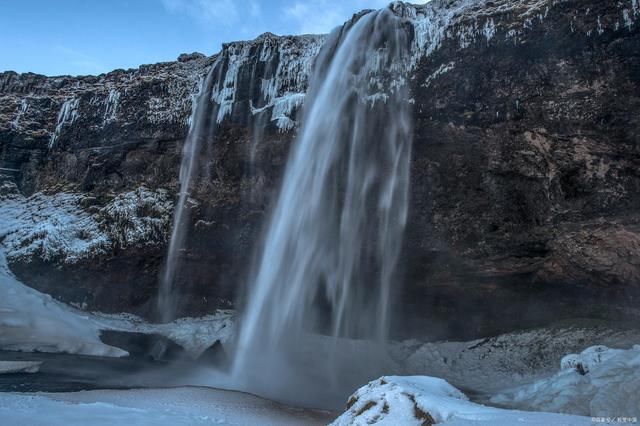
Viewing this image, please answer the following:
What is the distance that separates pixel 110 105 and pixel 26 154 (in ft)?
21.0

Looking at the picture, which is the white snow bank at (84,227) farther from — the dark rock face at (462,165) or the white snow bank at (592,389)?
the white snow bank at (592,389)

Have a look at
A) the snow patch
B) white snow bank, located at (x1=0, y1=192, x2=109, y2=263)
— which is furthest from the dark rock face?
white snow bank, located at (x1=0, y1=192, x2=109, y2=263)

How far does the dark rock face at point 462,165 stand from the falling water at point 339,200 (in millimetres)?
763

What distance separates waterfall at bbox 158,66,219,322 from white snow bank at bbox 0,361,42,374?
25.1 ft

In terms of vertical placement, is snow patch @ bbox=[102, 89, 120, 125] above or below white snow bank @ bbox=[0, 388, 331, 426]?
above

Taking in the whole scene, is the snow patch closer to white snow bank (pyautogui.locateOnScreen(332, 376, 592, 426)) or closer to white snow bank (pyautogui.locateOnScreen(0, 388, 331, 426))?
white snow bank (pyautogui.locateOnScreen(0, 388, 331, 426))

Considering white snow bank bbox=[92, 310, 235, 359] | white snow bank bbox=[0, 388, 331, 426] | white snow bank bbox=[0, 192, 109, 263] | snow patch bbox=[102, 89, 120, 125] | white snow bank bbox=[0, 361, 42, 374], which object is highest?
snow patch bbox=[102, 89, 120, 125]

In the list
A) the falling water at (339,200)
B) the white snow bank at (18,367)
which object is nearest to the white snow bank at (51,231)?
the white snow bank at (18,367)

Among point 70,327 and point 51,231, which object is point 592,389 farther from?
point 51,231

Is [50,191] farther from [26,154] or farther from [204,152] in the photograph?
[204,152]

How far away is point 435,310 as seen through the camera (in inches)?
707

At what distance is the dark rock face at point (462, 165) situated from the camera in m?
13.7

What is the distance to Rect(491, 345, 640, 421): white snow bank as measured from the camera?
670 cm

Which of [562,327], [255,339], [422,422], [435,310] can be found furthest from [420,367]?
[422,422]
